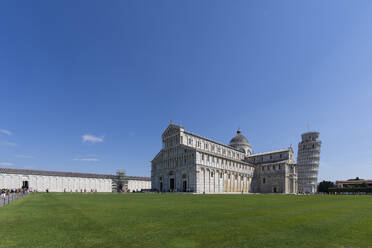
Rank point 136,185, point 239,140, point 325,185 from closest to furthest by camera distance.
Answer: point 136,185, point 325,185, point 239,140

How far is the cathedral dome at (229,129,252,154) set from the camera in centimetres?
9189

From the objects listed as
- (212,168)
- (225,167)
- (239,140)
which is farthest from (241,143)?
(212,168)

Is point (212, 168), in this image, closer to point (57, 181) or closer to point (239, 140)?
point (239, 140)

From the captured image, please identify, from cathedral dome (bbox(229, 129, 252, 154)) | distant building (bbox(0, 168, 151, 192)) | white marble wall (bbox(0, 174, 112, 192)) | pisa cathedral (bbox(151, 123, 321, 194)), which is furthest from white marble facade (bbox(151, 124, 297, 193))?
white marble wall (bbox(0, 174, 112, 192))

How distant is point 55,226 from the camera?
Result: 8.74m

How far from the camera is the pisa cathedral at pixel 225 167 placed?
193 feet

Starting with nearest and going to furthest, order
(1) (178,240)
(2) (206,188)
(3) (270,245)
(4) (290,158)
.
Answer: (3) (270,245)
(1) (178,240)
(2) (206,188)
(4) (290,158)

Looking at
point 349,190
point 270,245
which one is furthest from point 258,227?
point 349,190

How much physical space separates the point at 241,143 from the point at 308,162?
30.4 meters

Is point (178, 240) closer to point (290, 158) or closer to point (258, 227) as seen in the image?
point (258, 227)

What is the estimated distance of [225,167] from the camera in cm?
6681

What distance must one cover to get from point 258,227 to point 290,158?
79.4 metres

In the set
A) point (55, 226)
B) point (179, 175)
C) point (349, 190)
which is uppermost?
point (55, 226)

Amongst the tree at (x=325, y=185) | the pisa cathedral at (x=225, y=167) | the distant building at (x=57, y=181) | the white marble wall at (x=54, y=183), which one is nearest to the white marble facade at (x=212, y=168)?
the pisa cathedral at (x=225, y=167)
